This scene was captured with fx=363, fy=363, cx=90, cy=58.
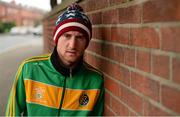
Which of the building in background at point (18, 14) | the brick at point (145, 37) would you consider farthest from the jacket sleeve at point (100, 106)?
the building in background at point (18, 14)

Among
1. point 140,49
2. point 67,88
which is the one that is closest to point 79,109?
point 67,88

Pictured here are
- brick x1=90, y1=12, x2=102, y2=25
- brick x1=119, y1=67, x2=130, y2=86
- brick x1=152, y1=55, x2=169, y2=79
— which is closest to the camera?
brick x1=152, y1=55, x2=169, y2=79

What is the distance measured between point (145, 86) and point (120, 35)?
Answer: 559mm

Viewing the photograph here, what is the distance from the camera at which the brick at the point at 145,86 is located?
170 centimetres

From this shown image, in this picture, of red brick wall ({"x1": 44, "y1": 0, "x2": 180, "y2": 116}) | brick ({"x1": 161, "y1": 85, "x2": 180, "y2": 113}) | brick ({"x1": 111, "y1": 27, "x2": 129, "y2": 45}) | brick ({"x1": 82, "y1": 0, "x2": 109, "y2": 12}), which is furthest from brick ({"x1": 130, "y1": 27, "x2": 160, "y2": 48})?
brick ({"x1": 82, "y1": 0, "x2": 109, "y2": 12})

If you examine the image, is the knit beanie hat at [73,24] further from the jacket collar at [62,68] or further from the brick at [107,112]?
the brick at [107,112]

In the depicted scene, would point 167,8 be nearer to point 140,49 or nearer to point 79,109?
point 140,49

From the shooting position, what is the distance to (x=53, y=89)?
2531 mm

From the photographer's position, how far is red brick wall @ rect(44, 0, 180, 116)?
60.1 inches

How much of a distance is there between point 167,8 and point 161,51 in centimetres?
20

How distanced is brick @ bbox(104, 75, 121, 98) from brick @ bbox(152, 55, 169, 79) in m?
0.69

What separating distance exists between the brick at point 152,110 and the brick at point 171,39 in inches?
11.5

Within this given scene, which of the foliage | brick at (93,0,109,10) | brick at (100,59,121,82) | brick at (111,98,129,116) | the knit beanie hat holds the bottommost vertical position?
the foliage

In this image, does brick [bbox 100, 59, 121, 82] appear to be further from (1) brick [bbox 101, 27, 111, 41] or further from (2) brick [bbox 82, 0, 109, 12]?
(2) brick [bbox 82, 0, 109, 12]
